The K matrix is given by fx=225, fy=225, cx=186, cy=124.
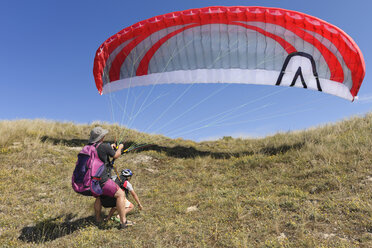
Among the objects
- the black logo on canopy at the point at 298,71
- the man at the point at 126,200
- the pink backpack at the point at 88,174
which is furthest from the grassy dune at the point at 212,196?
the black logo on canopy at the point at 298,71

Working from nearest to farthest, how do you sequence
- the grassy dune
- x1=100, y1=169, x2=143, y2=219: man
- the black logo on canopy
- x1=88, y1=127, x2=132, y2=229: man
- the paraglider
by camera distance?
1. the grassy dune
2. x1=88, y1=127, x2=132, y2=229: man
3. x1=100, y1=169, x2=143, y2=219: man
4. the paraglider
5. the black logo on canopy

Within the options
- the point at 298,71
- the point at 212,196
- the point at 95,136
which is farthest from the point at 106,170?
the point at 298,71

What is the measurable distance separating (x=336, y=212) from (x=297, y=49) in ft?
22.9

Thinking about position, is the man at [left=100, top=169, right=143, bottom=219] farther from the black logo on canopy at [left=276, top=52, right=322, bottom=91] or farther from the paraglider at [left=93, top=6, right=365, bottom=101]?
the black logo on canopy at [left=276, top=52, right=322, bottom=91]

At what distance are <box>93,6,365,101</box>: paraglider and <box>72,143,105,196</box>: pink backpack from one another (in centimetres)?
666

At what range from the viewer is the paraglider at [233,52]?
8.96 m

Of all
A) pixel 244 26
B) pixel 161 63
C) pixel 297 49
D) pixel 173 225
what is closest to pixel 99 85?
pixel 161 63

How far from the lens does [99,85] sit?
10719 millimetres

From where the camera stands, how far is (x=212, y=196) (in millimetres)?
6781

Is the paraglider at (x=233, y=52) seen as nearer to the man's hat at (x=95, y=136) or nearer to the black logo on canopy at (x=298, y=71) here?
the black logo on canopy at (x=298, y=71)

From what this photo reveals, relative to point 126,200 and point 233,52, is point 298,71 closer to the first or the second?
point 233,52

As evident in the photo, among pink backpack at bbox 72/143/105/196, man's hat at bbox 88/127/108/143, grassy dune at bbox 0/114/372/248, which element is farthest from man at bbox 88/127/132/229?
grassy dune at bbox 0/114/372/248

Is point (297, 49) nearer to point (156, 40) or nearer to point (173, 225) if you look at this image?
point (156, 40)

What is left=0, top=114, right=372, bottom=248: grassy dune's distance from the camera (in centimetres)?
471
